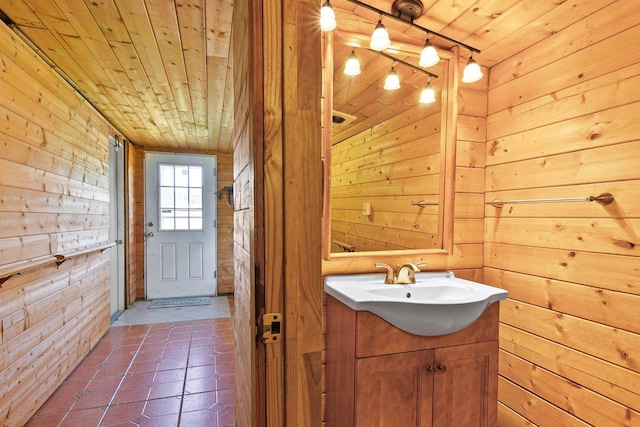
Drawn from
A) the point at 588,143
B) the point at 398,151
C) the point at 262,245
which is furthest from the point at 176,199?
the point at 588,143

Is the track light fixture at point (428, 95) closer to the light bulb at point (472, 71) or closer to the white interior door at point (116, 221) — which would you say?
the light bulb at point (472, 71)

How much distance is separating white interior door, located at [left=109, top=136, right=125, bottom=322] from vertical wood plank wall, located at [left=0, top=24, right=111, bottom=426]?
0.92m

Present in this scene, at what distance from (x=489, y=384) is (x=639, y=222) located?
87 centimetres

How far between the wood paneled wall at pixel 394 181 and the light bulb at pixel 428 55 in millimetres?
265

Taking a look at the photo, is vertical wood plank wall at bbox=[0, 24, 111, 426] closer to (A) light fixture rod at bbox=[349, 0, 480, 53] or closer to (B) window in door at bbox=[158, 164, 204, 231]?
(B) window in door at bbox=[158, 164, 204, 231]

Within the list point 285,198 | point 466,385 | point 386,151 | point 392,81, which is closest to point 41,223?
point 285,198

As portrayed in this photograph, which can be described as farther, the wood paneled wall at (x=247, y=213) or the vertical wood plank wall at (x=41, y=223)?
the vertical wood plank wall at (x=41, y=223)

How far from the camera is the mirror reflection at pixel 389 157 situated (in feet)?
5.52

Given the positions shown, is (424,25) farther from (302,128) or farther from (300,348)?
(300,348)

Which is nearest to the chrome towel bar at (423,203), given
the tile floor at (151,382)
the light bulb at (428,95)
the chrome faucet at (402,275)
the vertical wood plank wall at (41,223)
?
the chrome faucet at (402,275)

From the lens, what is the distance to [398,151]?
6.14 ft

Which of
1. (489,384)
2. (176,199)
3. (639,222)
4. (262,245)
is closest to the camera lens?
(262,245)

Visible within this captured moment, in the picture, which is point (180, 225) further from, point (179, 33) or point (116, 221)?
point (179, 33)

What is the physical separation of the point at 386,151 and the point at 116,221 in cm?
356
